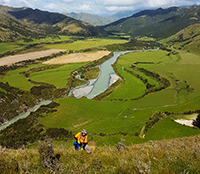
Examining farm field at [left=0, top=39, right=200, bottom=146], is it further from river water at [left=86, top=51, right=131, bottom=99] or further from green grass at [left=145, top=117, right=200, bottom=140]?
river water at [left=86, top=51, right=131, bottom=99]

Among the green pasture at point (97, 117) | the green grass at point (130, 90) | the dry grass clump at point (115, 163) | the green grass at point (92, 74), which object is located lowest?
the green pasture at point (97, 117)

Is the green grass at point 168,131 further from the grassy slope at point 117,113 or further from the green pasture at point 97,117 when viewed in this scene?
the green pasture at point 97,117

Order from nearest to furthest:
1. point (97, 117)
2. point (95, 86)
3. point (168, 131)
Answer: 1. point (168, 131)
2. point (97, 117)
3. point (95, 86)

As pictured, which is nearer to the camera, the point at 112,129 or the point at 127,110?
the point at 112,129

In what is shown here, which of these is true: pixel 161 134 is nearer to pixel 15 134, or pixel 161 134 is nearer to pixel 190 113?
pixel 190 113

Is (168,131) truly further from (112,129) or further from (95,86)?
(95,86)

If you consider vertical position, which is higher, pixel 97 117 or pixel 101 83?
pixel 101 83

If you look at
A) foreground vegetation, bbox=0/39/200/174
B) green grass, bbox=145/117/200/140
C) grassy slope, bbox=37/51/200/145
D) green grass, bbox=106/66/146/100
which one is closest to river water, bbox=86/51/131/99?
foreground vegetation, bbox=0/39/200/174

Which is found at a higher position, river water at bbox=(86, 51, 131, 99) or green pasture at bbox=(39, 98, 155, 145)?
river water at bbox=(86, 51, 131, 99)

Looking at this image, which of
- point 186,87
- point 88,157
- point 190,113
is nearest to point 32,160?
point 88,157

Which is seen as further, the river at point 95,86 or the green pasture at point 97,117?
the river at point 95,86

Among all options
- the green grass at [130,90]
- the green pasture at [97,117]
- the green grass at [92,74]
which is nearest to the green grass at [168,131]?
the green pasture at [97,117]

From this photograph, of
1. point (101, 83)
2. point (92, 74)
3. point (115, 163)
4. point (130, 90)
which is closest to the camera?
point (115, 163)

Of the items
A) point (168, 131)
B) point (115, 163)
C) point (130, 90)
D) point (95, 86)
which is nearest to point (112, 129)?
point (168, 131)
